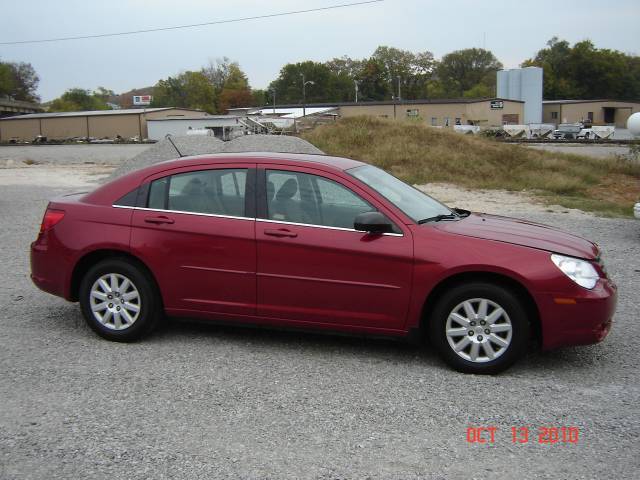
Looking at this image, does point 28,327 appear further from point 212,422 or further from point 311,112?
point 311,112

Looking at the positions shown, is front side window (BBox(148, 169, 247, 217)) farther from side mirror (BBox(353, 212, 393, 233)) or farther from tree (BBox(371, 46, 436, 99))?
tree (BBox(371, 46, 436, 99))

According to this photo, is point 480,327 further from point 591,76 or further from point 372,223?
point 591,76

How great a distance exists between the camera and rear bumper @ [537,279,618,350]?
4.96m

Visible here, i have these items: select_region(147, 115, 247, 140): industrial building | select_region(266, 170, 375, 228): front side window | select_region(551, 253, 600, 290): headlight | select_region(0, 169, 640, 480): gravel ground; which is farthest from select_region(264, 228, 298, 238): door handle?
select_region(147, 115, 247, 140): industrial building

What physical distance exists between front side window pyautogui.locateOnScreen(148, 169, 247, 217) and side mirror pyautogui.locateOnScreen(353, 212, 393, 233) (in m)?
1.00

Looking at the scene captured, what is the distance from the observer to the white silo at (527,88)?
293 feet

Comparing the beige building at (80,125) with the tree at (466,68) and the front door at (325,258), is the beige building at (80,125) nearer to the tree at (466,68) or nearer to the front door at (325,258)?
the tree at (466,68)

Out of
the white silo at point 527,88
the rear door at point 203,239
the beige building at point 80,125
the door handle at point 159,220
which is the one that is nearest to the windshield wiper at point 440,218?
the rear door at point 203,239

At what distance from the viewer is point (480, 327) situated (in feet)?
16.6

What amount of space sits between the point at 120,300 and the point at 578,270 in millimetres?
3639

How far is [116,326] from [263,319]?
4.23 feet

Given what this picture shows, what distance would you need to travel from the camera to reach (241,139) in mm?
20422

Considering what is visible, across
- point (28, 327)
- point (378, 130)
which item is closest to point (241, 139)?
point (378, 130)

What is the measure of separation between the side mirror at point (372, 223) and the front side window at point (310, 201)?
16 cm
